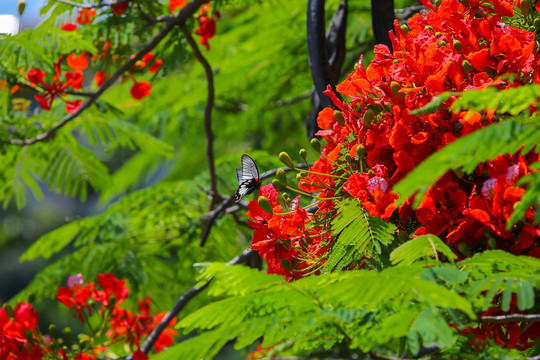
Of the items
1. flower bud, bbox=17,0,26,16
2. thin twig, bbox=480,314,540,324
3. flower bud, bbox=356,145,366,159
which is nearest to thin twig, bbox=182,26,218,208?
flower bud, bbox=17,0,26,16

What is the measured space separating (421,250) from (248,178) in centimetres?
54

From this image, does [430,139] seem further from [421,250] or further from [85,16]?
[85,16]

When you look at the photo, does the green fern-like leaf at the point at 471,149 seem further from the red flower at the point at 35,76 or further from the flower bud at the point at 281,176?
the red flower at the point at 35,76

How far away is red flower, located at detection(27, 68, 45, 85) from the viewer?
2.51 meters

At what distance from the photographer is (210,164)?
2.86 meters

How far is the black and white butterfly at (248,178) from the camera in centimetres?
140

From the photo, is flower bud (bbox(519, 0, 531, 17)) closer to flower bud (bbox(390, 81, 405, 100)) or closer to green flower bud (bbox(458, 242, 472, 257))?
flower bud (bbox(390, 81, 405, 100))

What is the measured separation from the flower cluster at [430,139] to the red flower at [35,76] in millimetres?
1594

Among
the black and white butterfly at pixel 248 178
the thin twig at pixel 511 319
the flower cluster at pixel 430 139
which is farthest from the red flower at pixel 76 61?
the thin twig at pixel 511 319

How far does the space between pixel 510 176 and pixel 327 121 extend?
47cm

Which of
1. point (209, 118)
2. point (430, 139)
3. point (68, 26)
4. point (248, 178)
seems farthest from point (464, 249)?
point (68, 26)

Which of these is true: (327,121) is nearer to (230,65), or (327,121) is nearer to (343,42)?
(343,42)

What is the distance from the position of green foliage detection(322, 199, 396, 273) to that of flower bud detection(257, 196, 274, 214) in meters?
0.14

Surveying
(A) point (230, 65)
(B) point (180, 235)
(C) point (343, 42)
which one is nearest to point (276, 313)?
(C) point (343, 42)
